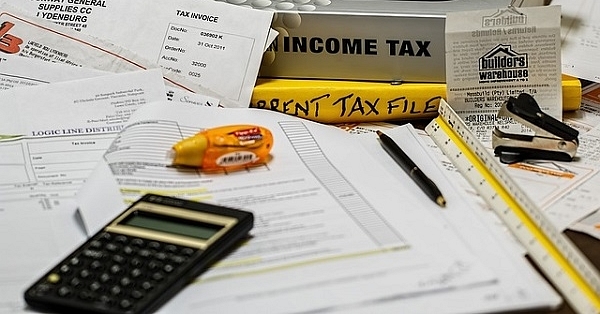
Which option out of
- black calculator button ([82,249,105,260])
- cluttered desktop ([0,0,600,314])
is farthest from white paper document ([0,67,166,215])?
black calculator button ([82,249,105,260])

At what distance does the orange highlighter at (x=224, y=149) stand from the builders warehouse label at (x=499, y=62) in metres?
0.20

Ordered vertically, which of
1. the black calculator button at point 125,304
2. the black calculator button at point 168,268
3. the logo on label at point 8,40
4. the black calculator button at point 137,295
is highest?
the logo on label at point 8,40

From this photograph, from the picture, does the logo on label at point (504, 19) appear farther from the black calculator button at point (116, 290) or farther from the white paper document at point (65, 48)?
the black calculator button at point (116, 290)

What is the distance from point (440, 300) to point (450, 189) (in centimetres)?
16

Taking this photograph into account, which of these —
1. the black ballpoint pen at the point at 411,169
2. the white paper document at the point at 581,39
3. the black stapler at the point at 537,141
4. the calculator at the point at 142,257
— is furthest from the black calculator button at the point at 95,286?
the white paper document at the point at 581,39

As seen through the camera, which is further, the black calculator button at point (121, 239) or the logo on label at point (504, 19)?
the logo on label at point (504, 19)

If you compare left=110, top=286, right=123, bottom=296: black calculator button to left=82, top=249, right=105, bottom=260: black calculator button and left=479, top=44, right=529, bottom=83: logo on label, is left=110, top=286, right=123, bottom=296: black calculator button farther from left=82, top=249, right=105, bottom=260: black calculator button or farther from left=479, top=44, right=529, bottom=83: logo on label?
left=479, top=44, right=529, bottom=83: logo on label

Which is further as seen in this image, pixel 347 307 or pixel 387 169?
pixel 387 169

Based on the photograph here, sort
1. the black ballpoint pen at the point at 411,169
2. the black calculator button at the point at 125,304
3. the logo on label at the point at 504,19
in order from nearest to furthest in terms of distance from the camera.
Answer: the black calculator button at the point at 125,304
the black ballpoint pen at the point at 411,169
the logo on label at the point at 504,19

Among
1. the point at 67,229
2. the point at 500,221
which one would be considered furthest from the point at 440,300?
the point at 67,229

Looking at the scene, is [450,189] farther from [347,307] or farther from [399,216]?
[347,307]

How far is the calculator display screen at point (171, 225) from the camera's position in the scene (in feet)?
1.93

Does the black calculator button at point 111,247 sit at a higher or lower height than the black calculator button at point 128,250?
higher

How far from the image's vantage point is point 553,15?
79 centimetres
